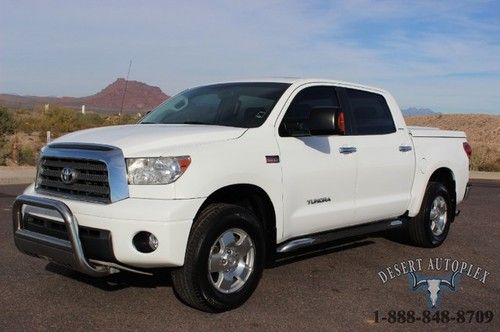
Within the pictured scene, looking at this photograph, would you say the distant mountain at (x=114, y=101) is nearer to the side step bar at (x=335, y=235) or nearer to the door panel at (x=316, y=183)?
the side step bar at (x=335, y=235)

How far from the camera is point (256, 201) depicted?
17.8ft

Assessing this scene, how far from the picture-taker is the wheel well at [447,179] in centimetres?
792

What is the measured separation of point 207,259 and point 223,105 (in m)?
1.86

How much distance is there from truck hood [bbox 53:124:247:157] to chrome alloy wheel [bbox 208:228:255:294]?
2.62 ft

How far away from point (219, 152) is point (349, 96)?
232 cm

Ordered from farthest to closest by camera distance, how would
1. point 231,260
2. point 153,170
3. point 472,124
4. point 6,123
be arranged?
1. point 472,124
2. point 6,123
3. point 231,260
4. point 153,170

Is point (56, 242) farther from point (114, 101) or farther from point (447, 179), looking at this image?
point (114, 101)

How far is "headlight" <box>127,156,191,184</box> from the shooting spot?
4.64m

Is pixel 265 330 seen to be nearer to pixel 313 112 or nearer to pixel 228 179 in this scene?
pixel 228 179

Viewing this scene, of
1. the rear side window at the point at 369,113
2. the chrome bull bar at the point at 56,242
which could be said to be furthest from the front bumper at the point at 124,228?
the rear side window at the point at 369,113

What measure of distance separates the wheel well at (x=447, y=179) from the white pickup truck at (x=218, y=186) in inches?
42.1

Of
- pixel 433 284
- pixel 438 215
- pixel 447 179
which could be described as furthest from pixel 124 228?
pixel 447 179

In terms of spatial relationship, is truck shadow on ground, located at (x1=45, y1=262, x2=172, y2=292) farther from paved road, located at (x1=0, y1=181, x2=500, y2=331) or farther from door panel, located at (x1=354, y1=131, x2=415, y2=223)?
door panel, located at (x1=354, y1=131, x2=415, y2=223)

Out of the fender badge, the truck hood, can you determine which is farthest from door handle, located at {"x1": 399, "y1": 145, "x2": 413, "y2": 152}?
the truck hood
